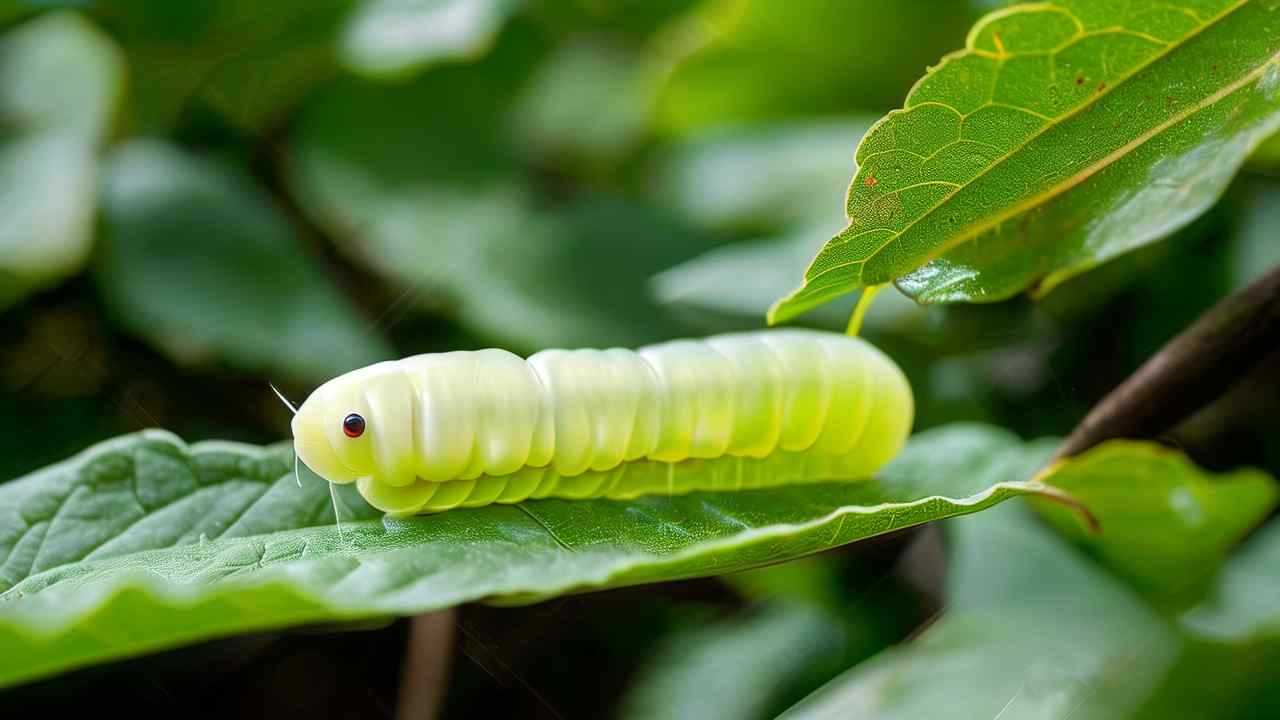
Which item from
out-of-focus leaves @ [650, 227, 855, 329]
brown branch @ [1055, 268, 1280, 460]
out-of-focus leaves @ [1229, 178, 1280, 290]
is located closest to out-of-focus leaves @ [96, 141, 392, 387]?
out-of-focus leaves @ [650, 227, 855, 329]

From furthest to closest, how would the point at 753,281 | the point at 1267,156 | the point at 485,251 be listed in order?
the point at 485,251 < the point at 1267,156 < the point at 753,281

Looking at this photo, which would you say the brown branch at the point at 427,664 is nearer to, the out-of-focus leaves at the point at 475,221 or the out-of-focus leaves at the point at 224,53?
the out-of-focus leaves at the point at 475,221

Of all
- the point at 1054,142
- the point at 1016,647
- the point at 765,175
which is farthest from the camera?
the point at 765,175

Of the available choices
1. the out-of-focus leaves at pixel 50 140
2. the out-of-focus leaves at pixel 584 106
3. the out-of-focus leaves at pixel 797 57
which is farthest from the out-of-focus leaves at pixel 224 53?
the out-of-focus leaves at pixel 797 57

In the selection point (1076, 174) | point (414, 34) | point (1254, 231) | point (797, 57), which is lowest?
point (1254, 231)

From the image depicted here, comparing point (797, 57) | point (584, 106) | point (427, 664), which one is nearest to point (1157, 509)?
point (427, 664)

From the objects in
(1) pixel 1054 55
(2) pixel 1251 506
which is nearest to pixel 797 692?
(2) pixel 1251 506

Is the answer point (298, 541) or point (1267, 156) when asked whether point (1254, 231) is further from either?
point (298, 541)

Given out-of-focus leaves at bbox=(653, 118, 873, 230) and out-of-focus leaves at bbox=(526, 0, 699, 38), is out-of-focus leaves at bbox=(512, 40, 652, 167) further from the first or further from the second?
out-of-focus leaves at bbox=(653, 118, 873, 230)
